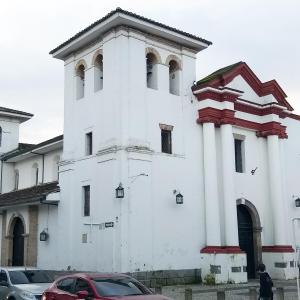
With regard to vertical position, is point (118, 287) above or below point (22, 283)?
above

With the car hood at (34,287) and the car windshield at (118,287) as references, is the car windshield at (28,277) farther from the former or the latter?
the car windshield at (118,287)

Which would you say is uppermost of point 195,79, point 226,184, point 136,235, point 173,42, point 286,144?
point 173,42

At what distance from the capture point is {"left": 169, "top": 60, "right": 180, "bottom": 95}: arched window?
2605 cm

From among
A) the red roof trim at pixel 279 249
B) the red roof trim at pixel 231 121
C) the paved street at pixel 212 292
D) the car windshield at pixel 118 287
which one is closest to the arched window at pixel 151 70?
the red roof trim at pixel 231 121

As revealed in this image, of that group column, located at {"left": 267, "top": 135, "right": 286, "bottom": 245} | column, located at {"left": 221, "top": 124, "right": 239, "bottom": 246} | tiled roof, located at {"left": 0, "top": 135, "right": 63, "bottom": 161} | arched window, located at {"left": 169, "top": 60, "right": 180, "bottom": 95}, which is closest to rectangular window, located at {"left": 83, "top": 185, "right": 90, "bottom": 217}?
tiled roof, located at {"left": 0, "top": 135, "right": 63, "bottom": 161}

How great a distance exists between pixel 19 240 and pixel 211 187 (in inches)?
496

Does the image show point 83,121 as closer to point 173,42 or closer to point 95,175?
point 95,175

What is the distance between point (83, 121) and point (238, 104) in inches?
316

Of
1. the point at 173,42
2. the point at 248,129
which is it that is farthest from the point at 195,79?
the point at 248,129

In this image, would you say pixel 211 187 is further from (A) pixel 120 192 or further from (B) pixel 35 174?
(B) pixel 35 174

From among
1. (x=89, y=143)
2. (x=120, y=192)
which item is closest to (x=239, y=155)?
(x=89, y=143)

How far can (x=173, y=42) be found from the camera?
26047 mm

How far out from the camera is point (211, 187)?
25000mm

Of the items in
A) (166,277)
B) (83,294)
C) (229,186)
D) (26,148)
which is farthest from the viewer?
(26,148)
